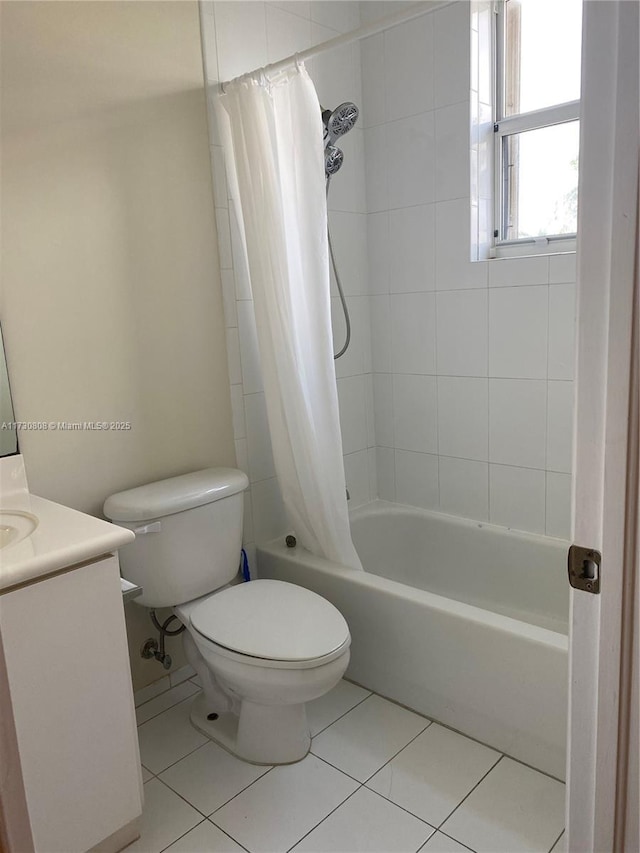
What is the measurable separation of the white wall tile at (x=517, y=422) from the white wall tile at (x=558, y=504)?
2.9 inches

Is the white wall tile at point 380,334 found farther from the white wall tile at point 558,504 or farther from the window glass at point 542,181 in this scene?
the white wall tile at point 558,504

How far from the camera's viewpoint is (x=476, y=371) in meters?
2.44

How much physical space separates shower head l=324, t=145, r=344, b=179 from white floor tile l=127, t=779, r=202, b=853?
1.97 m

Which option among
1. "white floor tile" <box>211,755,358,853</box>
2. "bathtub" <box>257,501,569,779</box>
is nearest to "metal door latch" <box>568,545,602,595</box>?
"bathtub" <box>257,501,569,779</box>

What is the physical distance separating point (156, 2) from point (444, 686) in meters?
2.20

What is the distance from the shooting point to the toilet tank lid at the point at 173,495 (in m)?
1.84

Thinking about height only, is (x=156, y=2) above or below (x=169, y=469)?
above

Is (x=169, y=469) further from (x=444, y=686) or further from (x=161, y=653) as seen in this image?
(x=444, y=686)

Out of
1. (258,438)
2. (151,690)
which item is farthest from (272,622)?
(258,438)

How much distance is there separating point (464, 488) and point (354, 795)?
4.01 feet

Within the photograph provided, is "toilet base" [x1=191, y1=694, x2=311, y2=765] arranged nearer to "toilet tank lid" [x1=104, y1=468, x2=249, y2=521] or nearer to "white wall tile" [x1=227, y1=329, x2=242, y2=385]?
"toilet tank lid" [x1=104, y1=468, x2=249, y2=521]

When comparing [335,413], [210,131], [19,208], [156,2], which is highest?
[156,2]

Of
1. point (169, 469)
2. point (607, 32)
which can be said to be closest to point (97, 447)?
point (169, 469)

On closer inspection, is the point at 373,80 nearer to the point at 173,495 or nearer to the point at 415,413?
the point at 415,413
